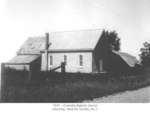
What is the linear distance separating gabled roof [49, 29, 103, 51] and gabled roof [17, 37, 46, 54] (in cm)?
258

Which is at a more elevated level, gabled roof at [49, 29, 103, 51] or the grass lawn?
gabled roof at [49, 29, 103, 51]

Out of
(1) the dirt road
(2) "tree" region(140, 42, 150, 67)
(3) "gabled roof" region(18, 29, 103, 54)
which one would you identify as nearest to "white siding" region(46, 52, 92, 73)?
(3) "gabled roof" region(18, 29, 103, 54)

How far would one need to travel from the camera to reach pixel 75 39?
29078 millimetres

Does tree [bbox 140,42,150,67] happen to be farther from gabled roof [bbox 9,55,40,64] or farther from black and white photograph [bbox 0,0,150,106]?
gabled roof [bbox 9,55,40,64]

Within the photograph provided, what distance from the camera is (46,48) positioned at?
30.2m

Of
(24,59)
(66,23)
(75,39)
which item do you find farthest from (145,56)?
(24,59)

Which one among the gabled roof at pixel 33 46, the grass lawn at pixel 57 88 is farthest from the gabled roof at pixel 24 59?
the grass lawn at pixel 57 88

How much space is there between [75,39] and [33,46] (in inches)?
293

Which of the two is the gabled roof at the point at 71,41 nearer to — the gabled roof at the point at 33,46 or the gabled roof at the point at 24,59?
the gabled roof at the point at 33,46

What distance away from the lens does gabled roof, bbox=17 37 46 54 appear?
3184 centimetres

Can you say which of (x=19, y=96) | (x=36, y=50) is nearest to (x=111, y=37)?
(x=36, y=50)

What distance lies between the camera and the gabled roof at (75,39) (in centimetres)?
2760

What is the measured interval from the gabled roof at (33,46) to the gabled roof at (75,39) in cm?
258

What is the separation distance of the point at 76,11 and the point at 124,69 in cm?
2087
